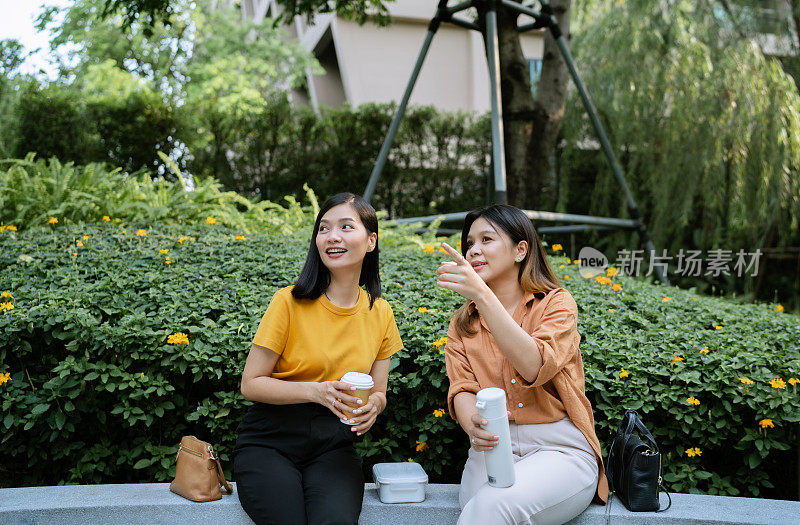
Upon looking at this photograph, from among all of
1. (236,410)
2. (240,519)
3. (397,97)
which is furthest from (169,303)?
(397,97)

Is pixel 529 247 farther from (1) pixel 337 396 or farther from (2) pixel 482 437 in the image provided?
(1) pixel 337 396

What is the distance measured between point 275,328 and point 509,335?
838mm

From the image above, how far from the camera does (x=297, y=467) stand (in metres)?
2.38

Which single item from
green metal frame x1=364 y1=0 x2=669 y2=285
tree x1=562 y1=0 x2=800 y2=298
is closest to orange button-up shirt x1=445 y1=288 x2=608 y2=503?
green metal frame x1=364 y1=0 x2=669 y2=285

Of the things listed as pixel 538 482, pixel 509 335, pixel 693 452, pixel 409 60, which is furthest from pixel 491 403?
pixel 409 60

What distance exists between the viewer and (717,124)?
24.2 feet

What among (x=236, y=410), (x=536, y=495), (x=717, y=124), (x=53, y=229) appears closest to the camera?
(x=536, y=495)

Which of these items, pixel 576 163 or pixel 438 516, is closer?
pixel 438 516

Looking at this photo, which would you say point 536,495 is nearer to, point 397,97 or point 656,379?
point 656,379

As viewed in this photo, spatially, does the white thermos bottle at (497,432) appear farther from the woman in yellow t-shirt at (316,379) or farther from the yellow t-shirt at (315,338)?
the yellow t-shirt at (315,338)

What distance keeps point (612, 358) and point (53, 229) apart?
13.4 ft

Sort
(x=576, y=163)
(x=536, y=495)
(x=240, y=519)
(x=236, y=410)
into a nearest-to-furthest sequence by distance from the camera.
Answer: (x=536, y=495)
(x=240, y=519)
(x=236, y=410)
(x=576, y=163)

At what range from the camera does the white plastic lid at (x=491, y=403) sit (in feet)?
6.66

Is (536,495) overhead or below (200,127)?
below
